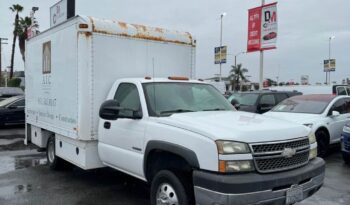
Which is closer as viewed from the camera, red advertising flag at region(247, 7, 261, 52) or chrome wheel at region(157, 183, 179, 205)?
chrome wheel at region(157, 183, 179, 205)

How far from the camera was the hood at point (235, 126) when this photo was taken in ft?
13.1

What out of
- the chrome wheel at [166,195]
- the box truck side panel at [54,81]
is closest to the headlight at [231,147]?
the chrome wheel at [166,195]

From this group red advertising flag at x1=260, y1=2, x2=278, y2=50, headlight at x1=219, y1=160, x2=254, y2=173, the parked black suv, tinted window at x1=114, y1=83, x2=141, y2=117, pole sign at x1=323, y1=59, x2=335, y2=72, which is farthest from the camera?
pole sign at x1=323, y1=59, x2=335, y2=72

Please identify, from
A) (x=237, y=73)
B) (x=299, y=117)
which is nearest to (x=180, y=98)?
(x=299, y=117)

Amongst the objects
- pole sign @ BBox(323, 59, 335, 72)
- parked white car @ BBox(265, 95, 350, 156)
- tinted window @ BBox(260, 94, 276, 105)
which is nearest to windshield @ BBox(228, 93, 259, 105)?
tinted window @ BBox(260, 94, 276, 105)

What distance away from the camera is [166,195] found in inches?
179

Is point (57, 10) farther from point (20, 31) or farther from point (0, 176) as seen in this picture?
point (20, 31)

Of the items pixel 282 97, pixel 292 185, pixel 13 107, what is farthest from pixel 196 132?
pixel 13 107

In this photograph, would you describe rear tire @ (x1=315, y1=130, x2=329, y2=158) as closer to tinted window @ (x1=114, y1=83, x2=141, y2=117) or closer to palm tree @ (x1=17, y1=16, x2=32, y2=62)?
tinted window @ (x1=114, y1=83, x2=141, y2=117)

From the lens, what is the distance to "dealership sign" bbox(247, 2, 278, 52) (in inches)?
784

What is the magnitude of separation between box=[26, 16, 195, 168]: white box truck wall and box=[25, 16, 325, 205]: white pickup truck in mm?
17

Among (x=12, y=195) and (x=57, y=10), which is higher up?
(x=57, y=10)

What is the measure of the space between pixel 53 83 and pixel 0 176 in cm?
226

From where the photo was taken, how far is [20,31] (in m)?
43.0
